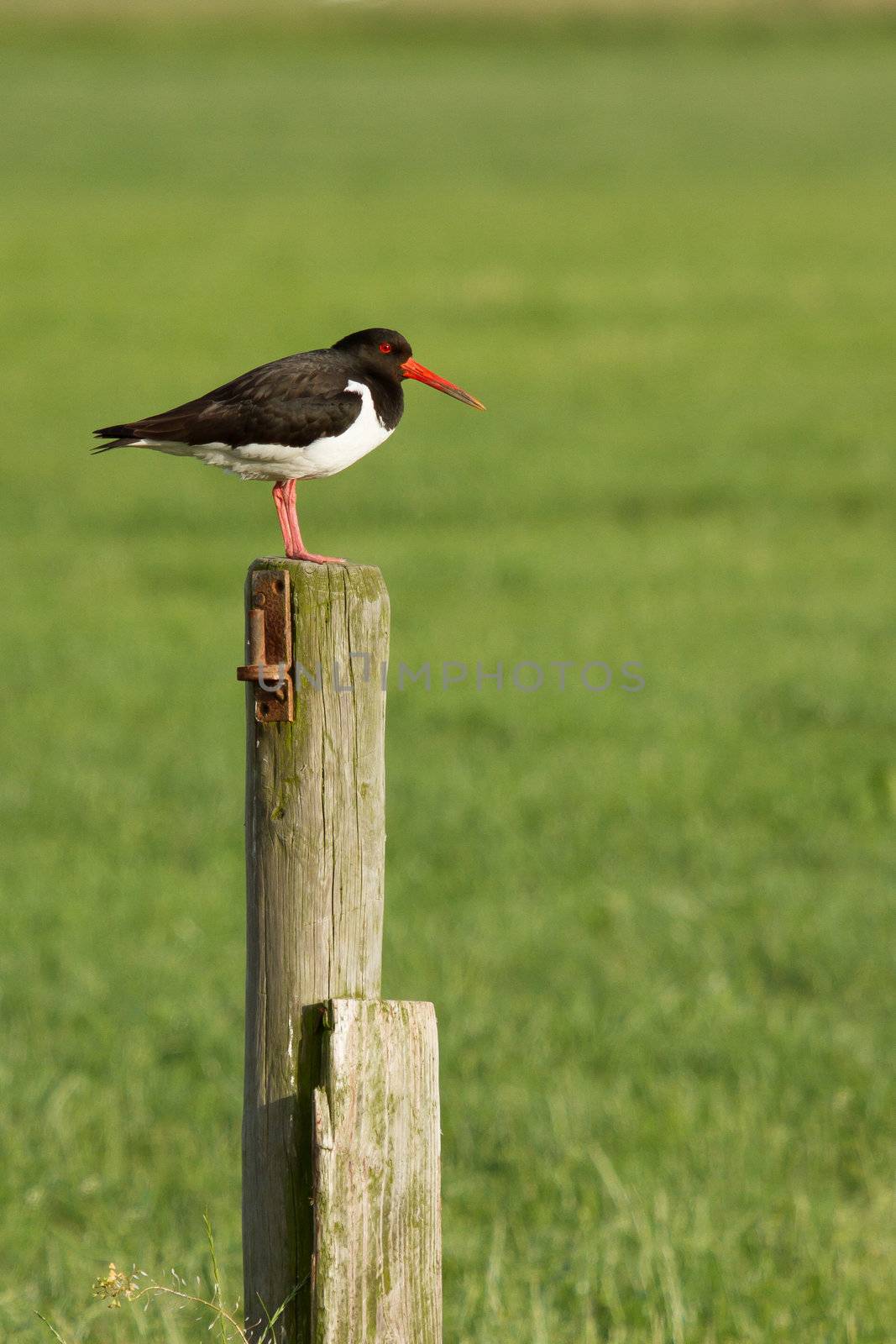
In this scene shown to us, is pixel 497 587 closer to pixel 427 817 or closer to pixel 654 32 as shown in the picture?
pixel 427 817

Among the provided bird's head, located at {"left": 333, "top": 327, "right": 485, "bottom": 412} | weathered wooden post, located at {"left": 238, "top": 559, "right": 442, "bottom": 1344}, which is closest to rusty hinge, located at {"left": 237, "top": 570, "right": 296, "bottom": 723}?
weathered wooden post, located at {"left": 238, "top": 559, "right": 442, "bottom": 1344}

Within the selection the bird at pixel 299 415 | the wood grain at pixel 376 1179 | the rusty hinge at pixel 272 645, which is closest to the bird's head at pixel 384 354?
the bird at pixel 299 415

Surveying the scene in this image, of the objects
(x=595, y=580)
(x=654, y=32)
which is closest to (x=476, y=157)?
(x=654, y=32)

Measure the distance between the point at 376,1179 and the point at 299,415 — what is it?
1.34 metres

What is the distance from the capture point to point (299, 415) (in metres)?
2.85

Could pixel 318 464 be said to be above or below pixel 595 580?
below

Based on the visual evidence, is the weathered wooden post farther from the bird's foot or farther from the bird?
the bird

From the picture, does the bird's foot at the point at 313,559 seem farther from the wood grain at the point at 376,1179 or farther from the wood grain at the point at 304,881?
the wood grain at the point at 376,1179

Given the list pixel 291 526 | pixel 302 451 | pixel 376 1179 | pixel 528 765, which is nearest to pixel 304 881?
pixel 376 1179

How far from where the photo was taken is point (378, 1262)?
2.95m

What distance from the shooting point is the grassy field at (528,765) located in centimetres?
528

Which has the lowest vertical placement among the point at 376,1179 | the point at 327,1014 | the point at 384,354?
the point at 376,1179

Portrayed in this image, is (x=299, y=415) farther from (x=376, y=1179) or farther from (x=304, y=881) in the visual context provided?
(x=376, y=1179)

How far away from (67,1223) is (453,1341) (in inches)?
67.1
